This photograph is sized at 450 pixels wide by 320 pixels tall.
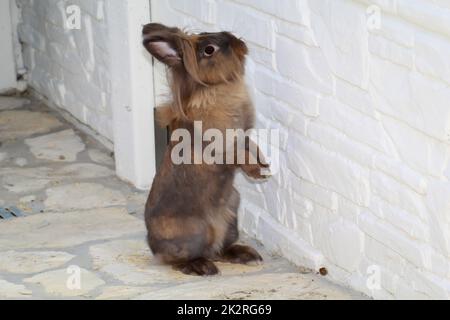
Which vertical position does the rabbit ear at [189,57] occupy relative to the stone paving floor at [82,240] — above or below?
above

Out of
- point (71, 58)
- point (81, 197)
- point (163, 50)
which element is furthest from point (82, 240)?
point (71, 58)

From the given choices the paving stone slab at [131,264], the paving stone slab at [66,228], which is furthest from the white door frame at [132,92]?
the paving stone slab at [131,264]

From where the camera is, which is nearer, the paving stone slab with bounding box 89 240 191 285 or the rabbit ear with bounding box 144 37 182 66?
the rabbit ear with bounding box 144 37 182 66

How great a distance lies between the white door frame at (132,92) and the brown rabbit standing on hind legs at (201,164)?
1153mm

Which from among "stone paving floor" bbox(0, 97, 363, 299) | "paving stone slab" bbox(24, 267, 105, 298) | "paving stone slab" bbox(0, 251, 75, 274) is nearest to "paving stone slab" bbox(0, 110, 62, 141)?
"stone paving floor" bbox(0, 97, 363, 299)

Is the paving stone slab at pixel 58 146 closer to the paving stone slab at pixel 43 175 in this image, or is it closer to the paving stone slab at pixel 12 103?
the paving stone slab at pixel 43 175

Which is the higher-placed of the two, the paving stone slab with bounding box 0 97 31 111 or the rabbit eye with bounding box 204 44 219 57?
the rabbit eye with bounding box 204 44 219 57

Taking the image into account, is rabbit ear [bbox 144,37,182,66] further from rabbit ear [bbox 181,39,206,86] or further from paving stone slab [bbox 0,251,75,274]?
paving stone slab [bbox 0,251,75,274]

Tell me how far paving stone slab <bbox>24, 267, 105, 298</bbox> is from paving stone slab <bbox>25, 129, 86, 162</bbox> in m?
1.74

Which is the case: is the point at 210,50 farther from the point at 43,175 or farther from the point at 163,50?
the point at 43,175

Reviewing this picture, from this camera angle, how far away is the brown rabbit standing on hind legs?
400 centimetres

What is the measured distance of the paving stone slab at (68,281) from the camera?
13.4 ft

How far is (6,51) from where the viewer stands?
282 inches

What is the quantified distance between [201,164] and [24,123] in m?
2.77
